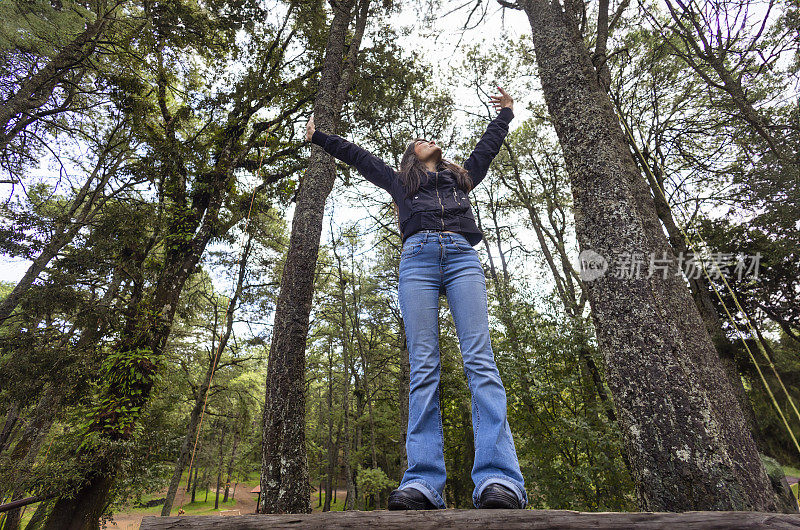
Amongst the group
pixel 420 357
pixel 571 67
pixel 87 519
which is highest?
pixel 571 67

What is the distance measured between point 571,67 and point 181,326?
61.7 ft

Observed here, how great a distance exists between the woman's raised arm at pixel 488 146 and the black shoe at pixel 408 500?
2056mm

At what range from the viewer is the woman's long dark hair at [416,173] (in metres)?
2.45

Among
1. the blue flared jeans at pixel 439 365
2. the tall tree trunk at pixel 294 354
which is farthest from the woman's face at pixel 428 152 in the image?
the tall tree trunk at pixel 294 354

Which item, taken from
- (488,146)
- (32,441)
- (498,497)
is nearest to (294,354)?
(498,497)

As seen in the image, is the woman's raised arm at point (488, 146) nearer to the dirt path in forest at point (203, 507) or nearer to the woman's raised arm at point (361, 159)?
the woman's raised arm at point (361, 159)

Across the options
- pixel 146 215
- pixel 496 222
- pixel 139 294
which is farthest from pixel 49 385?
pixel 496 222

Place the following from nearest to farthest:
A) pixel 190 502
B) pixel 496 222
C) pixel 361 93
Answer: pixel 361 93 → pixel 496 222 → pixel 190 502

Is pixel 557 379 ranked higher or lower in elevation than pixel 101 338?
lower

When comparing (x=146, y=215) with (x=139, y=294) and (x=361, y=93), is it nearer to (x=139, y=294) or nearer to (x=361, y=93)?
(x=139, y=294)

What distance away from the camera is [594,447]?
746cm

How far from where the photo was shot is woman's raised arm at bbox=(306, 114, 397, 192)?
2592 millimetres

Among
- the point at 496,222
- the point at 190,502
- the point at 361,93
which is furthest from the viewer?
the point at 190,502

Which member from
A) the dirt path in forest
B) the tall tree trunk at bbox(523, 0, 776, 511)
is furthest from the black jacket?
the dirt path in forest
